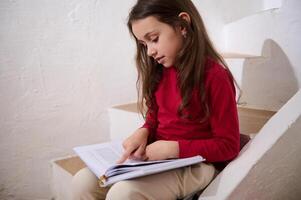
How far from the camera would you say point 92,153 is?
734 millimetres

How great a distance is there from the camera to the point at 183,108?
2.38 feet

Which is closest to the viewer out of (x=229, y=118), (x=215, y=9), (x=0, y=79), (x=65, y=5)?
(x=229, y=118)

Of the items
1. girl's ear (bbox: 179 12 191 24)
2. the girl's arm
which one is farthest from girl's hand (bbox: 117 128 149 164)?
girl's ear (bbox: 179 12 191 24)

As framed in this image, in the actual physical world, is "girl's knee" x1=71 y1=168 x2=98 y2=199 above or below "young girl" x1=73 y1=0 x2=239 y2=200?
below

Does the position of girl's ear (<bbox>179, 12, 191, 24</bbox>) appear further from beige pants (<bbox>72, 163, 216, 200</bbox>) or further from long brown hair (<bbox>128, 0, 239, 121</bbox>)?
beige pants (<bbox>72, 163, 216, 200</bbox>)

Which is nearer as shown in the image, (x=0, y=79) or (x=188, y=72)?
(x=188, y=72)

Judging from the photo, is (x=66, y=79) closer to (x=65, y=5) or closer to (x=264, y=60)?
(x=65, y=5)

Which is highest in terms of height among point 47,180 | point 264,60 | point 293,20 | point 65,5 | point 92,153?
point 65,5

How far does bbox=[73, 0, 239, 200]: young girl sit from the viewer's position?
658 mm

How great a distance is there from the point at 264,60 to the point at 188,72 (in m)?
0.54

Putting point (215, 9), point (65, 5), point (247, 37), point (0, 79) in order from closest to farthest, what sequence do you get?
1. point (0, 79)
2. point (65, 5)
3. point (247, 37)
4. point (215, 9)

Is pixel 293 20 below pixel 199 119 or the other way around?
the other way around

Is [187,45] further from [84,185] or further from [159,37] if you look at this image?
[84,185]

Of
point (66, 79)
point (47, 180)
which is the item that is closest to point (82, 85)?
point (66, 79)
